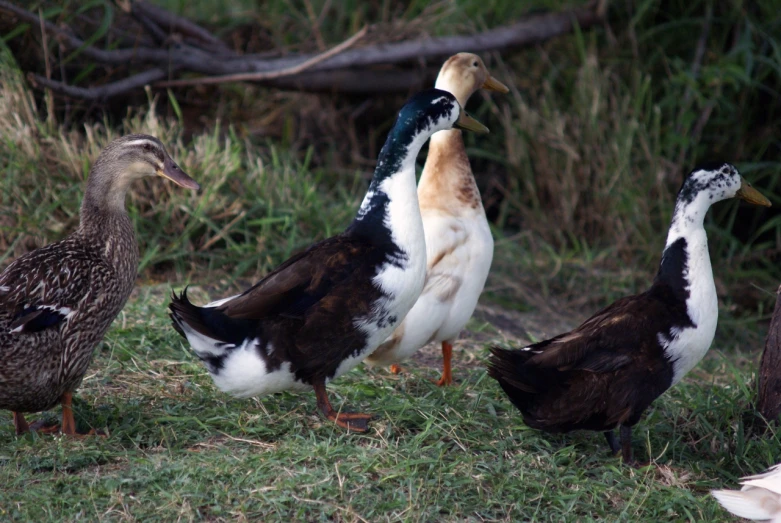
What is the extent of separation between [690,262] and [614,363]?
49cm

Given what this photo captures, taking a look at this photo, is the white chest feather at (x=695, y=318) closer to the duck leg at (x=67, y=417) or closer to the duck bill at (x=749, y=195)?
the duck bill at (x=749, y=195)

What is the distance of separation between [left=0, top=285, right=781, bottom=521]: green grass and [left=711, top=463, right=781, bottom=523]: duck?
0.20 metres

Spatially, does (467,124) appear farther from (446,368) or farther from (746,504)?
(746,504)

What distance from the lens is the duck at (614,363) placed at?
10.8 feet

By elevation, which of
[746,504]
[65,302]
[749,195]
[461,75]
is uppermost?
[461,75]

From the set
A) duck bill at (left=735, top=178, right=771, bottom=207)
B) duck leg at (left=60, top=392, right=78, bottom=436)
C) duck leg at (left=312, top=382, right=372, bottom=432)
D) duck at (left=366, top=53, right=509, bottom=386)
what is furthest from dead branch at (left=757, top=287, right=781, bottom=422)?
duck leg at (left=60, top=392, right=78, bottom=436)

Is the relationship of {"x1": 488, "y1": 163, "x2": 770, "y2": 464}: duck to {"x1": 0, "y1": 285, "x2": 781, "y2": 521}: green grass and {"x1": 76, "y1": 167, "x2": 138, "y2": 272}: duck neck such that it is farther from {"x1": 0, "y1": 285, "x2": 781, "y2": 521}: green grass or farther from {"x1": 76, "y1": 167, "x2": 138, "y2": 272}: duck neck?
{"x1": 76, "y1": 167, "x2": 138, "y2": 272}: duck neck

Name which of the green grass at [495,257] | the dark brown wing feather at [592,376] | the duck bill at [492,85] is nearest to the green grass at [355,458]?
the green grass at [495,257]

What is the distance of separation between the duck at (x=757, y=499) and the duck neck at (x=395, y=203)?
1.29 meters

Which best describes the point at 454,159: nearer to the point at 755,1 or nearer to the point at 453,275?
the point at 453,275

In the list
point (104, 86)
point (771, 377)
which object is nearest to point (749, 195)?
point (771, 377)

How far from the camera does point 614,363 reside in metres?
3.29

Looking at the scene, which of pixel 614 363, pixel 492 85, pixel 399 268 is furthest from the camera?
pixel 492 85

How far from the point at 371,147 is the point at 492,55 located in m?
1.09
